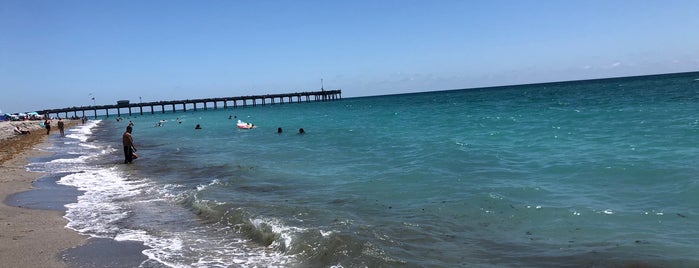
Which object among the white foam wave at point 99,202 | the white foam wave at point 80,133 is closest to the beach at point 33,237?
the white foam wave at point 99,202

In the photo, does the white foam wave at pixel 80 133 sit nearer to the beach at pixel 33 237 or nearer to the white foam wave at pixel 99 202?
the white foam wave at pixel 99 202

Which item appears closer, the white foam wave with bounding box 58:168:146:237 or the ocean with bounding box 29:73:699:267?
the ocean with bounding box 29:73:699:267

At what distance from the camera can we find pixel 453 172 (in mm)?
13734

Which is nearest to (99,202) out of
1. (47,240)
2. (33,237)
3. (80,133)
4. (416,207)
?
(33,237)

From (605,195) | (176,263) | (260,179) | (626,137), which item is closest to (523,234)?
(605,195)

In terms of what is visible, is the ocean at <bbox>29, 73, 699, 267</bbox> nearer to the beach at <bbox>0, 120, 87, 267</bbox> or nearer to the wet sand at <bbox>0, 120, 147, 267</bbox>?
the wet sand at <bbox>0, 120, 147, 267</bbox>

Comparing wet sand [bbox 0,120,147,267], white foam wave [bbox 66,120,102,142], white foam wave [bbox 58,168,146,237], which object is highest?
wet sand [bbox 0,120,147,267]

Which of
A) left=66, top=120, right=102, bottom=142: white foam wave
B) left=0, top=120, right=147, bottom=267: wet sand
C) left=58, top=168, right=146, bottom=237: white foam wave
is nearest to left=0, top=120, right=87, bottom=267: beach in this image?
left=0, top=120, right=147, bottom=267: wet sand

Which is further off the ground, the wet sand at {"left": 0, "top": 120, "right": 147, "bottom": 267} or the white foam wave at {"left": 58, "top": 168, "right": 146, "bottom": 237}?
the wet sand at {"left": 0, "top": 120, "right": 147, "bottom": 267}

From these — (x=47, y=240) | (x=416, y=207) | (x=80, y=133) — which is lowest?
(x=80, y=133)

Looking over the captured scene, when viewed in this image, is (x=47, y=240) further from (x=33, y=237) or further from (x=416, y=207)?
(x=416, y=207)

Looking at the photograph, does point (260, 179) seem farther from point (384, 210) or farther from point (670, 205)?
point (670, 205)

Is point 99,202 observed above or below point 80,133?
above

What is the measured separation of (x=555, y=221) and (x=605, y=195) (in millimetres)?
2353
